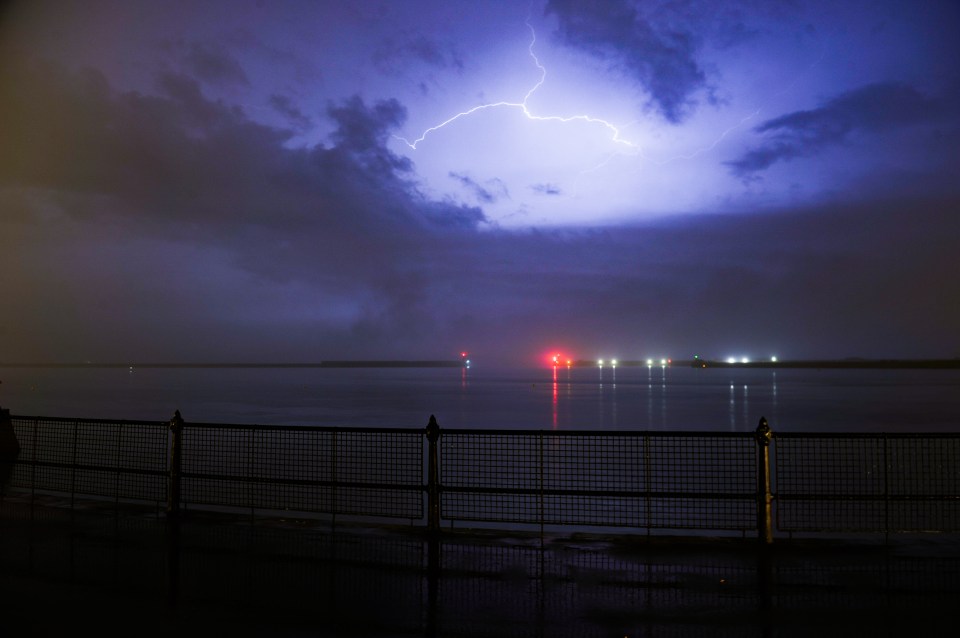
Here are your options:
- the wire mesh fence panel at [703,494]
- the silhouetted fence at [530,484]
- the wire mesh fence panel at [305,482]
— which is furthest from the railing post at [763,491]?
the wire mesh fence panel at [305,482]

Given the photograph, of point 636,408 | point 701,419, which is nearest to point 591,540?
point 701,419

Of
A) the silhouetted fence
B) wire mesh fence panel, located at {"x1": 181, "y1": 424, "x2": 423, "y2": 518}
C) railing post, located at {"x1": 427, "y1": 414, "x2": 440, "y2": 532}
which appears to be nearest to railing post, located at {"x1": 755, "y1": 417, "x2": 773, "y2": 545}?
the silhouetted fence

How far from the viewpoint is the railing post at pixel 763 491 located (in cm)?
977

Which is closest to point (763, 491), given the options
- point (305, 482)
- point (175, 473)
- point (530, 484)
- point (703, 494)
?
point (703, 494)

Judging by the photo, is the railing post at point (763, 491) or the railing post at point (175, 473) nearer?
the railing post at point (763, 491)

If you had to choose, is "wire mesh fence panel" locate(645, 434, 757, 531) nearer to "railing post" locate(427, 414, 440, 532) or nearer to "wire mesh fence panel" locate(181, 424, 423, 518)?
"railing post" locate(427, 414, 440, 532)

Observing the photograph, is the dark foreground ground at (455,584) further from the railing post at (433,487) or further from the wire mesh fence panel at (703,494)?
the wire mesh fence panel at (703,494)

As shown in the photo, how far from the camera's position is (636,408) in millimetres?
71125

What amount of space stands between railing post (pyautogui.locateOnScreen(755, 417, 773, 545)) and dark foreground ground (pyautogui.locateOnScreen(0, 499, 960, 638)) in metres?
0.21

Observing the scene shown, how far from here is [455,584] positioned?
8.23m

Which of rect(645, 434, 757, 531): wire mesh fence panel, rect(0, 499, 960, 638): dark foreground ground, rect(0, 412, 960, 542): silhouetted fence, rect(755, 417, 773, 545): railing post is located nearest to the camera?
rect(0, 499, 960, 638): dark foreground ground

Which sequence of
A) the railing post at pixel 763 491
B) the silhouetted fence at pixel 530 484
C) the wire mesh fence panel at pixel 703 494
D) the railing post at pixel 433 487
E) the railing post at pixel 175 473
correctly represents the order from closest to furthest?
the railing post at pixel 763 491 → the wire mesh fence panel at pixel 703 494 → the silhouetted fence at pixel 530 484 → the railing post at pixel 433 487 → the railing post at pixel 175 473

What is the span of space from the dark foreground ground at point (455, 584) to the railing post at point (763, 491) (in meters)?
0.21

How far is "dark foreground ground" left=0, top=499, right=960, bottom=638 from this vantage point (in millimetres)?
6891
